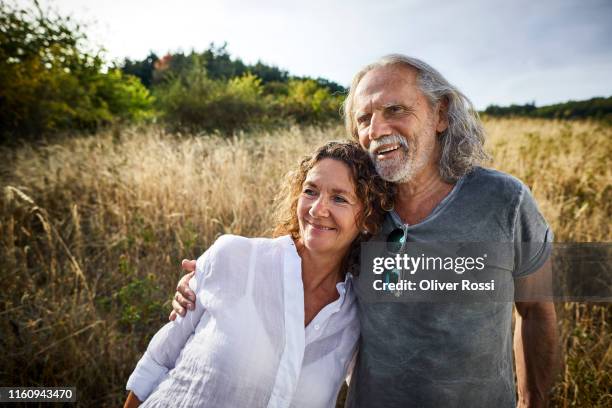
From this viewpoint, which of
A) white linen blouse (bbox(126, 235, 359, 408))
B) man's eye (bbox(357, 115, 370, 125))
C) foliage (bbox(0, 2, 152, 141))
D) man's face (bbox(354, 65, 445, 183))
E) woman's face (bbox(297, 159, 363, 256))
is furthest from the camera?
foliage (bbox(0, 2, 152, 141))

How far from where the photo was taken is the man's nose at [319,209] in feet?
5.45

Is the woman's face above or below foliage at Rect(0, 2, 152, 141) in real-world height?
below

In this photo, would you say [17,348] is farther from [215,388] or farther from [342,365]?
[342,365]

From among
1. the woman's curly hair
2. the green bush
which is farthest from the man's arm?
the green bush

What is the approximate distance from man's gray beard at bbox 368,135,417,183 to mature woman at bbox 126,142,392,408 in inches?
1.8

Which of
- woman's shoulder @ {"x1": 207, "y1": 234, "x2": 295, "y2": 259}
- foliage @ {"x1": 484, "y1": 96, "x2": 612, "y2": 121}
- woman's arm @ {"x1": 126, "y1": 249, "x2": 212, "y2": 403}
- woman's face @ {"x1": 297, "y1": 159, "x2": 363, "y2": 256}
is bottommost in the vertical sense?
woman's arm @ {"x1": 126, "y1": 249, "x2": 212, "y2": 403}

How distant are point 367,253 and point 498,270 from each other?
0.61 m

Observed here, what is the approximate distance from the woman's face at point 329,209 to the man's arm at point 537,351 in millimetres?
1035

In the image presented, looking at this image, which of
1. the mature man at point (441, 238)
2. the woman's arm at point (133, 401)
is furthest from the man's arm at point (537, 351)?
the woman's arm at point (133, 401)

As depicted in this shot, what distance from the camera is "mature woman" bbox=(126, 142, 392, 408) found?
1444 millimetres

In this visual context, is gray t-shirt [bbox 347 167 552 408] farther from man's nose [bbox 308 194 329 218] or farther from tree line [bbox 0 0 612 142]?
tree line [bbox 0 0 612 142]

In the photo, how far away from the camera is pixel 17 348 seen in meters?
2.59

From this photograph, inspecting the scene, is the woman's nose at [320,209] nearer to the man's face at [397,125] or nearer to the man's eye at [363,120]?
the man's face at [397,125]

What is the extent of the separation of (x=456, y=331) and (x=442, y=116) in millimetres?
1149
